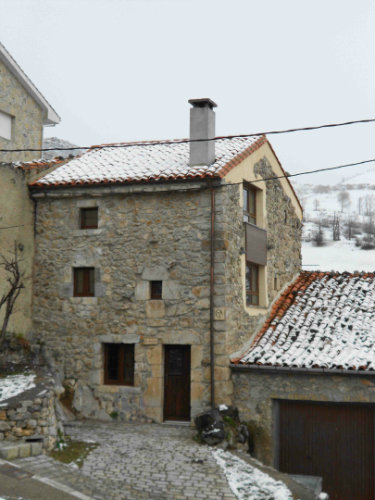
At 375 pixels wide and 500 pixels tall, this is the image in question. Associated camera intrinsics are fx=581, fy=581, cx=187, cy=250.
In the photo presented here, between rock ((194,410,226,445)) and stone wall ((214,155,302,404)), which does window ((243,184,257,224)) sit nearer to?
stone wall ((214,155,302,404))

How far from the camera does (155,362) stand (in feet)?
40.2

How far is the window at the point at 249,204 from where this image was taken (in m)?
13.7

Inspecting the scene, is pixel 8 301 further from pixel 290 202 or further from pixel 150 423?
pixel 290 202

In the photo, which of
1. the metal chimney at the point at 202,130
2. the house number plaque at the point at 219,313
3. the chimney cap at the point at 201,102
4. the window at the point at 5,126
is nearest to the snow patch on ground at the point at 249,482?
the house number plaque at the point at 219,313

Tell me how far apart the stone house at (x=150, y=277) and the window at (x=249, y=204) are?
0.06 meters

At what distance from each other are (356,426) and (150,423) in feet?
13.7

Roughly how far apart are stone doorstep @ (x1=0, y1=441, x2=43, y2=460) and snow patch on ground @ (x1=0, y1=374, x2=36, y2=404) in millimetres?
921

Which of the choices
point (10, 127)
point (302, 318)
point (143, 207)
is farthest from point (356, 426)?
point (10, 127)

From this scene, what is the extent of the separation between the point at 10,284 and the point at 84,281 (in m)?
1.60

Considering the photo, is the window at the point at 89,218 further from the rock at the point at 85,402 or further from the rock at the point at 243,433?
the rock at the point at 243,433

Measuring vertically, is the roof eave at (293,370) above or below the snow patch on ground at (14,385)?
above

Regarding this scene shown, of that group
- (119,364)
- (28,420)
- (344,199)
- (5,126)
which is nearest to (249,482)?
(28,420)

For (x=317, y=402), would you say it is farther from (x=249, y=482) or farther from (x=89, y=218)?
(x=89, y=218)

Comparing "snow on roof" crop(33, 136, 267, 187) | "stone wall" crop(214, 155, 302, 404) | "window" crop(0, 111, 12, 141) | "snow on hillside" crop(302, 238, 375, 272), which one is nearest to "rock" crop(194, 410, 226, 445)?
"stone wall" crop(214, 155, 302, 404)
